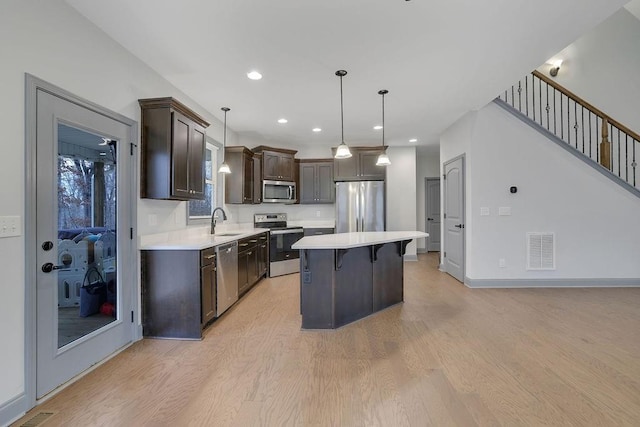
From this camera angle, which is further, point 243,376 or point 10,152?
point 243,376

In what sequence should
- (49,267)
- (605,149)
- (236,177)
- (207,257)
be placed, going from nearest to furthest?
1. (49,267)
2. (207,257)
3. (605,149)
4. (236,177)

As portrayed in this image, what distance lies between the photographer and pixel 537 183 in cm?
468

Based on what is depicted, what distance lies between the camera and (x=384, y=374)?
2.27m

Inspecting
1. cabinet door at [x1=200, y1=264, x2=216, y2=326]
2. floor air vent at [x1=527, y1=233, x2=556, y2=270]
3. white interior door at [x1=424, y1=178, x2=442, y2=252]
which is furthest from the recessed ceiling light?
white interior door at [x1=424, y1=178, x2=442, y2=252]

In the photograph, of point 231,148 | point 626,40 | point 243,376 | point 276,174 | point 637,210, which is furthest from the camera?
point 276,174

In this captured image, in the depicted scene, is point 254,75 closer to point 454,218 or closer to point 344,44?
point 344,44

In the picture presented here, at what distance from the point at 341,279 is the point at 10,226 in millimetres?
2598

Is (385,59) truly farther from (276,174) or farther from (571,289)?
(571,289)

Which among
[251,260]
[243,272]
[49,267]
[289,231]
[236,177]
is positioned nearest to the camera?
[49,267]

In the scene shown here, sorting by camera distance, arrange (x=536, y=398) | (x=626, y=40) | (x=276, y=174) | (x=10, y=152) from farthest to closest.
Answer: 1. (x=276, y=174)
2. (x=626, y=40)
3. (x=536, y=398)
4. (x=10, y=152)

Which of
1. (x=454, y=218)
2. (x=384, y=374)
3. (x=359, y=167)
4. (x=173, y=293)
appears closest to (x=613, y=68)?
(x=454, y=218)

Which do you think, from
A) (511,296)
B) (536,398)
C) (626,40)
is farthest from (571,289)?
(626,40)

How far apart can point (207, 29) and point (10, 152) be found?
1.64 meters

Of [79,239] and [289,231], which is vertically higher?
[79,239]
